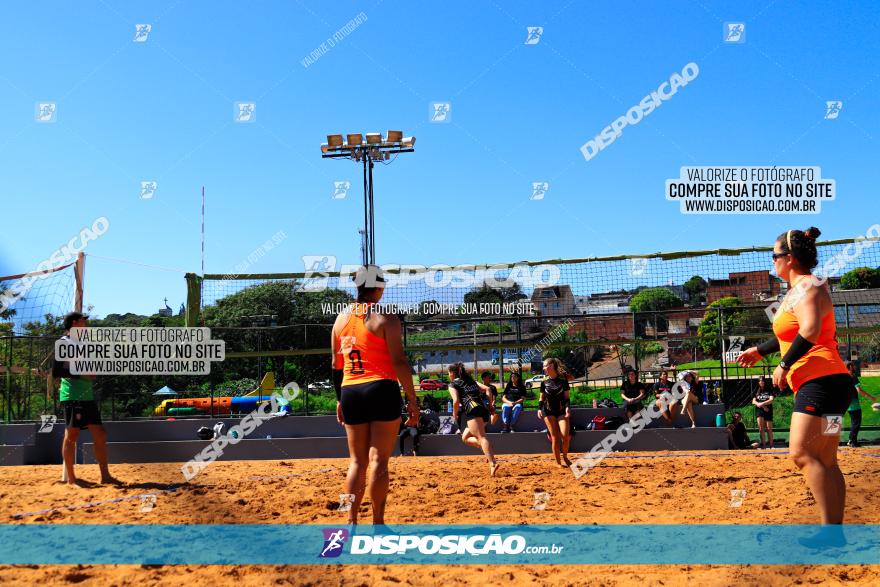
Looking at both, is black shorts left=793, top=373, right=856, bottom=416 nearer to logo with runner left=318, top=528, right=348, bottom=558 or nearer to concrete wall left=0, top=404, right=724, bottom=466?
logo with runner left=318, top=528, right=348, bottom=558

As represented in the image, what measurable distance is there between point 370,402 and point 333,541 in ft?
3.02

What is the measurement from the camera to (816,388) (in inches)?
169

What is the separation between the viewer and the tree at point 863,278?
14.2 meters

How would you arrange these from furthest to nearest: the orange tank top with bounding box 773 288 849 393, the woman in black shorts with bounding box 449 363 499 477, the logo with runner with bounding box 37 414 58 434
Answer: the logo with runner with bounding box 37 414 58 434 → the woman in black shorts with bounding box 449 363 499 477 → the orange tank top with bounding box 773 288 849 393

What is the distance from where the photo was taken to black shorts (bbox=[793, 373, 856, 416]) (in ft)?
14.0

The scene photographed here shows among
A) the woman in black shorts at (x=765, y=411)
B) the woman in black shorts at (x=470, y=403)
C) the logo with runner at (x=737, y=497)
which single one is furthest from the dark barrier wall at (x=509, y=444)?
the logo with runner at (x=737, y=497)

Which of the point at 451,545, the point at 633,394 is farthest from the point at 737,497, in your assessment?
the point at 633,394

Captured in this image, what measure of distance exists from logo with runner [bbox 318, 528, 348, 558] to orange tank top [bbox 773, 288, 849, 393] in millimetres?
2928

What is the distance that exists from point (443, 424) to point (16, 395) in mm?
8785

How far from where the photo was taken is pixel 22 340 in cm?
1472

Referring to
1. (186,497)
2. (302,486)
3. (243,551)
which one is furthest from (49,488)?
(243,551)

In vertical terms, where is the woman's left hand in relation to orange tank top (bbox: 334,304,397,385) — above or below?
below

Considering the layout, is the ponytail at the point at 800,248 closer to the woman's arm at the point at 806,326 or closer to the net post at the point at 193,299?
the woman's arm at the point at 806,326

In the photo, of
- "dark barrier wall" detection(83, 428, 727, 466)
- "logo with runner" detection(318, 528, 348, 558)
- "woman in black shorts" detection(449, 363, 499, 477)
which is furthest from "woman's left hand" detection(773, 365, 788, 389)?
"dark barrier wall" detection(83, 428, 727, 466)
